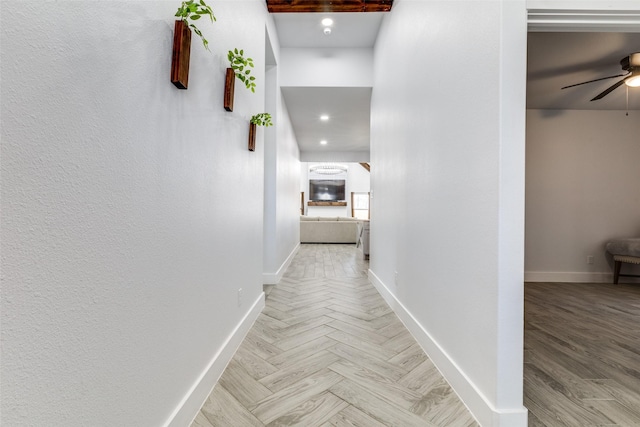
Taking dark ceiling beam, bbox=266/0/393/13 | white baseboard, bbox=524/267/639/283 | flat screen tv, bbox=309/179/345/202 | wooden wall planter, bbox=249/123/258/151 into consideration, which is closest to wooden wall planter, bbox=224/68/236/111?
wooden wall planter, bbox=249/123/258/151

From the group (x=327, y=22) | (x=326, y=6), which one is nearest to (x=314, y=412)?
(x=326, y=6)

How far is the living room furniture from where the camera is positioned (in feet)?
11.5

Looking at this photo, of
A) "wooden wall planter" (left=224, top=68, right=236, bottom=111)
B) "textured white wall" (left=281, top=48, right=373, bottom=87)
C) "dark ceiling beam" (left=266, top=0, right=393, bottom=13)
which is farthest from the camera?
"textured white wall" (left=281, top=48, right=373, bottom=87)

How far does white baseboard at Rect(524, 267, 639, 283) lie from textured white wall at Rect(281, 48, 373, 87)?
3422 millimetres

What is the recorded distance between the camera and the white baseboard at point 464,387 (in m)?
1.15

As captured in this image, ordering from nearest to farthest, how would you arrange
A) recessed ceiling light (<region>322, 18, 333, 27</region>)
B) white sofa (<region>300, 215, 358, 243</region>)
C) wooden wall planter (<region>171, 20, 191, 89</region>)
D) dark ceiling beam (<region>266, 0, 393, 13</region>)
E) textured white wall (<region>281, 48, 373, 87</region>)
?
wooden wall planter (<region>171, 20, 191, 89</region>) → dark ceiling beam (<region>266, 0, 393, 13</region>) → recessed ceiling light (<region>322, 18, 333, 27</region>) → textured white wall (<region>281, 48, 373, 87</region>) → white sofa (<region>300, 215, 358, 243</region>)

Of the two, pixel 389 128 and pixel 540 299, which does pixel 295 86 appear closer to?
pixel 389 128

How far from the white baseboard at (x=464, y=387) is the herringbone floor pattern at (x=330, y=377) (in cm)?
4

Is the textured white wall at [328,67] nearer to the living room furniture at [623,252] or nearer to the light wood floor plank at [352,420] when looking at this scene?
the light wood floor plank at [352,420]

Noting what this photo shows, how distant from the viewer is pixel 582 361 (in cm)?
175

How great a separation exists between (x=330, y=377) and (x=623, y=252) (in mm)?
4284

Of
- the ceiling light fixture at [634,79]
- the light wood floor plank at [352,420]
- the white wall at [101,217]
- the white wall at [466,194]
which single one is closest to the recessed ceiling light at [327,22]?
the white wall at [466,194]

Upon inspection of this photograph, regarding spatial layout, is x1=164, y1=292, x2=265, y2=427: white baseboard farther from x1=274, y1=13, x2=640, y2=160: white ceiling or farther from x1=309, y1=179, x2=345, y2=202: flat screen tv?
x1=309, y1=179, x2=345, y2=202: flat screen tv

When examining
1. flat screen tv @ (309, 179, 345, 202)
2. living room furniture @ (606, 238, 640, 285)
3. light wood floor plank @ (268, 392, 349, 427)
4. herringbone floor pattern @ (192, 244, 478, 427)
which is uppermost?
flat screen tv @ (309, 179, 345, 202)
